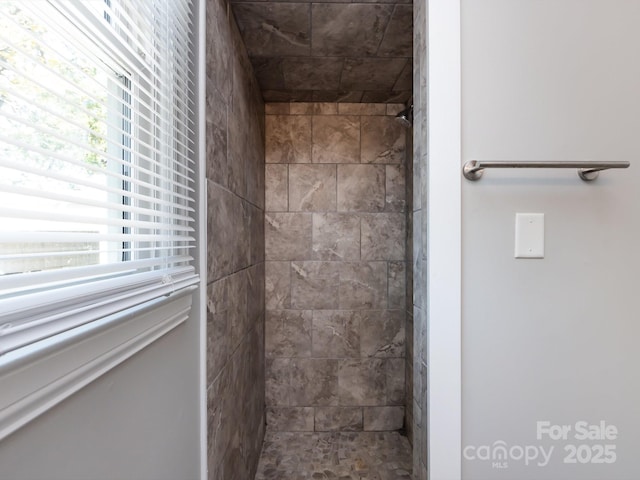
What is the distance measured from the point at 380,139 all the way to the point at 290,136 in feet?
2.14

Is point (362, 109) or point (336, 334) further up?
point (362, 109)

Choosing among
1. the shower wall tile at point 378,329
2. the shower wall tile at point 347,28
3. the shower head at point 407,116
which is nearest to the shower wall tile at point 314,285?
the shower wall tile at point 378,329

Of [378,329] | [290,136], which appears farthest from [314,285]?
[290,136]

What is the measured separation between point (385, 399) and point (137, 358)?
2051mm

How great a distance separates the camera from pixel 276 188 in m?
2.25

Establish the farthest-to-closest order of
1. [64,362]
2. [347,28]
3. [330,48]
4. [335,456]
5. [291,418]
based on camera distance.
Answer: [291,418], [335,456], [330,48], [347,28], [64,362]

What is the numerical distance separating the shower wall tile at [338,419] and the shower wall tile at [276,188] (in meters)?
1.49

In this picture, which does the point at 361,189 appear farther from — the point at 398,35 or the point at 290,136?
the point at 398,35

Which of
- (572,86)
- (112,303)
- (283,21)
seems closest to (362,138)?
(283,21)

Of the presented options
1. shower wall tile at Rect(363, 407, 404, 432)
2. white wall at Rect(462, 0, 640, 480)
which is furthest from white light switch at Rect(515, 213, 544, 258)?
shower wall tile at Rect(363, 407, 404, 432)

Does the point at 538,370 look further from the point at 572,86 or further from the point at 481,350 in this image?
the point at 572,86

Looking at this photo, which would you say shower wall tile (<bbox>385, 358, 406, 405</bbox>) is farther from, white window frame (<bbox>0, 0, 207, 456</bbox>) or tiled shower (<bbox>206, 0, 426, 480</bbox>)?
white window frame (<bbox>0, 0, 207, 456</bbox>)

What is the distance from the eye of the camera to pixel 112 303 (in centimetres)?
53

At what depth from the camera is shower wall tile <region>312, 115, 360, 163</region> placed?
7.39ft
